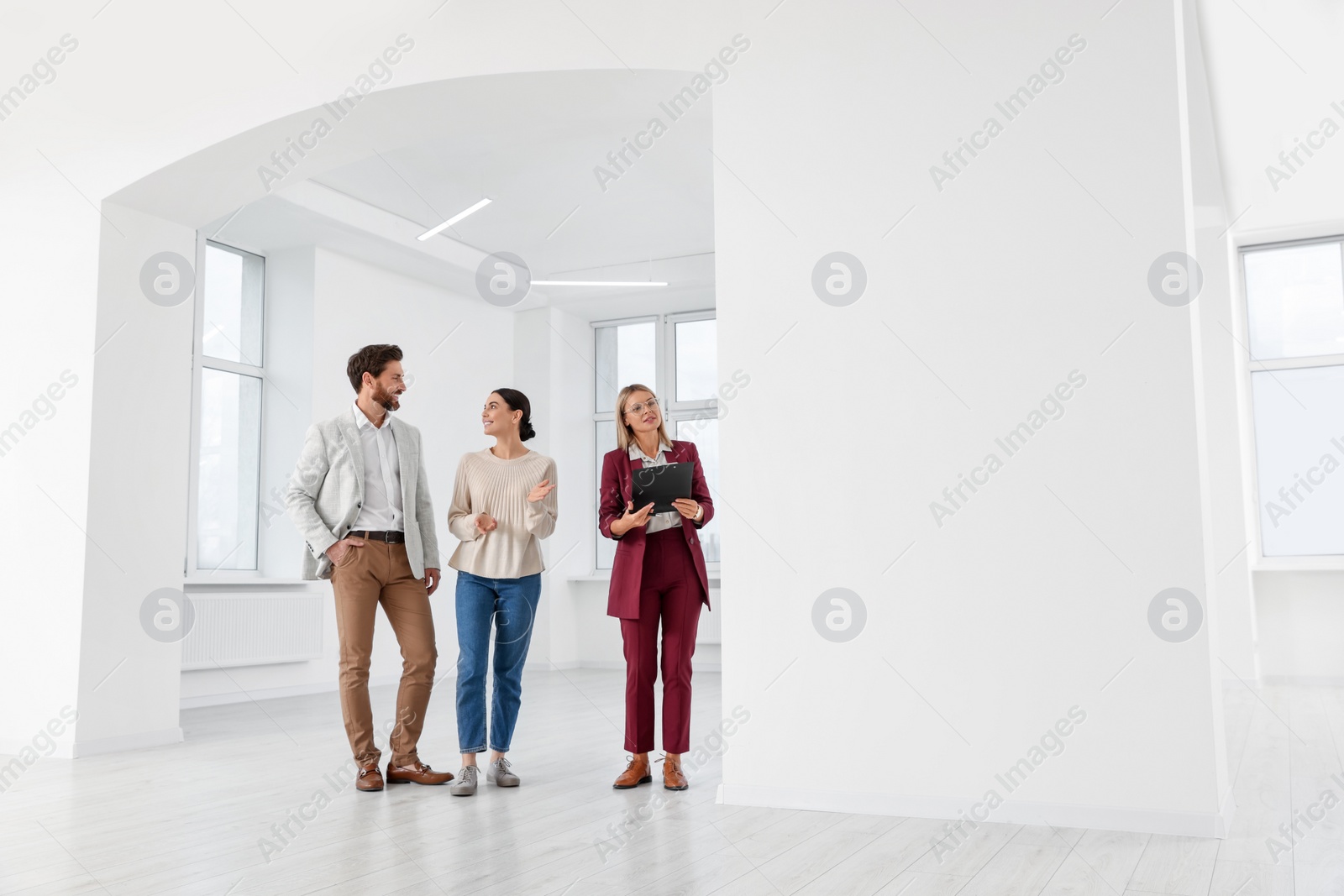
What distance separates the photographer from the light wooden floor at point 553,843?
2.34 m

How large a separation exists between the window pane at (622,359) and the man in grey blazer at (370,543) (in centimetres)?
558

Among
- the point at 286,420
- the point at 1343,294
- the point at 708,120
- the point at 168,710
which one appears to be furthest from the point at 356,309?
the point at 1343,294

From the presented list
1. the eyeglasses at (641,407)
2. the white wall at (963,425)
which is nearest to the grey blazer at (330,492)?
the eyeglasses at (641,407)

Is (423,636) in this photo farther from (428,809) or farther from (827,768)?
(827,768)

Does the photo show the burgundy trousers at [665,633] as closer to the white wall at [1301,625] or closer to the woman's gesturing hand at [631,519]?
the woman's gesturing hand at [631,519]

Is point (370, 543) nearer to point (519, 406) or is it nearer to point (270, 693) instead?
point (519, 406)

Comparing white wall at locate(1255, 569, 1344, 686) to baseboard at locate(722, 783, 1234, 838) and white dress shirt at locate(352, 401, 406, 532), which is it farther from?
white dress shirt at locate(352, 401, 406, 532)

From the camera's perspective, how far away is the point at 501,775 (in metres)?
3.50

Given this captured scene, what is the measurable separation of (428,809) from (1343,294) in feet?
23.8

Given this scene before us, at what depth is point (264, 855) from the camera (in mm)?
2609

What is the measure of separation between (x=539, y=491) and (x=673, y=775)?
1.02 metres

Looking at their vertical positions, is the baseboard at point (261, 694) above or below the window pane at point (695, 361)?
below

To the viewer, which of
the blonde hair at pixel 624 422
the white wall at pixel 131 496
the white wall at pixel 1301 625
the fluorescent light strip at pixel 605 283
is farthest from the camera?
the fluorescent light strip at pixel 605 283

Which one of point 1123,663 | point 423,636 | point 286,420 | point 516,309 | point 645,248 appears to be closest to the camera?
point 1123,663
